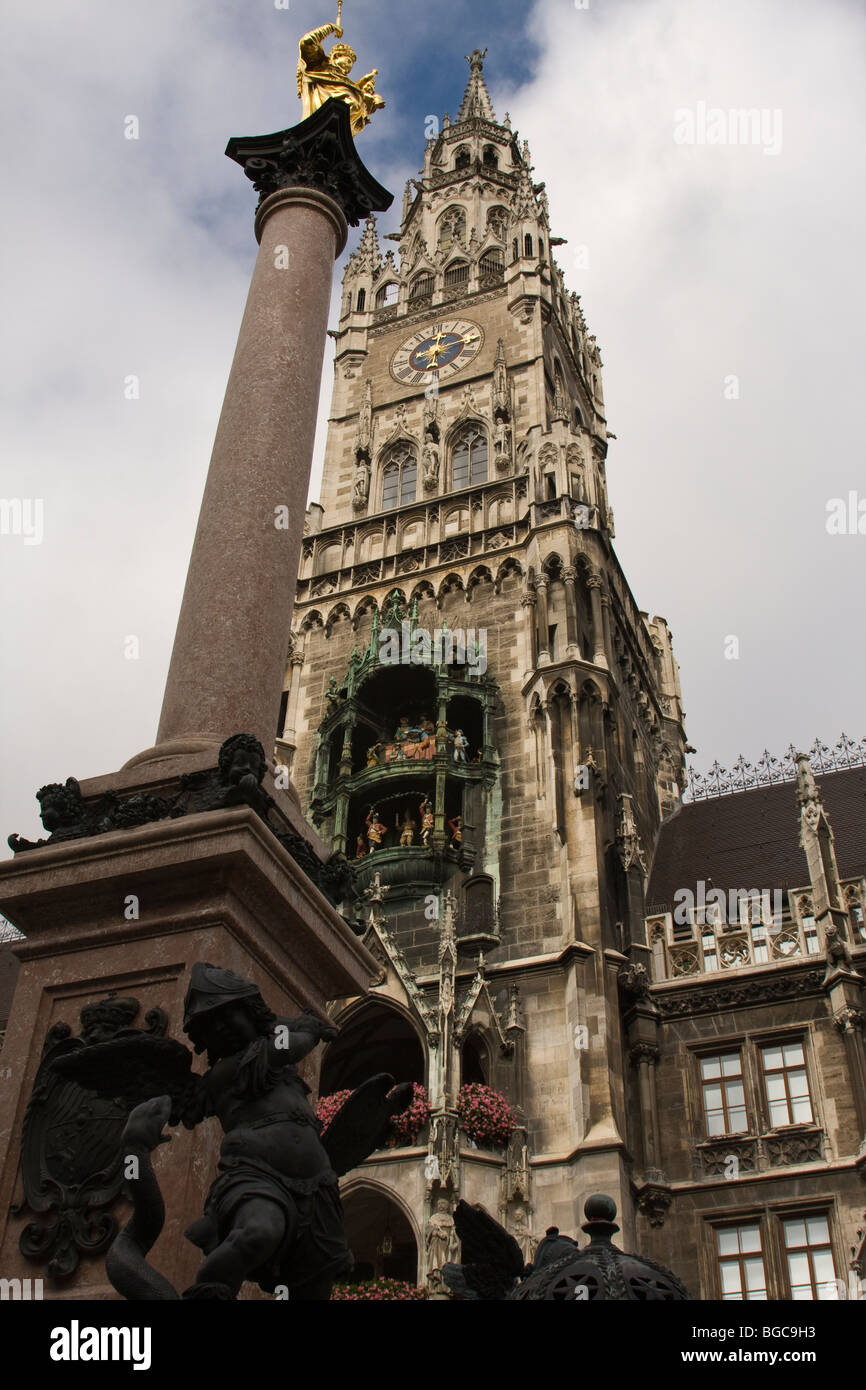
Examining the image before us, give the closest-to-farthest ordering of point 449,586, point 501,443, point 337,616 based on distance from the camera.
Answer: point 449,586, point 337,616, point 501,443

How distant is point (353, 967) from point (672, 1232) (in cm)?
1522

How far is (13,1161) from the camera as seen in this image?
6.78 metres

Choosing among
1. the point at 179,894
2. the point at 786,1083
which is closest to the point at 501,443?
the point at 786,1083

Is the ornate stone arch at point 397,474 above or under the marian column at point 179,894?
above

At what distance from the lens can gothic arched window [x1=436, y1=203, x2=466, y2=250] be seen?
148 feet

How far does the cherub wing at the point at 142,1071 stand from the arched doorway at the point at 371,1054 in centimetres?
1842

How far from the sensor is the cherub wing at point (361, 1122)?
244 inches

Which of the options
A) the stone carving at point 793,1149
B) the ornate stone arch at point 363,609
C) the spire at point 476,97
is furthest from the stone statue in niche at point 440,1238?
the spire at point 476,97

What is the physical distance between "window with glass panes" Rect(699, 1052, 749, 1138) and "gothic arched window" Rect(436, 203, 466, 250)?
30593 millimetres

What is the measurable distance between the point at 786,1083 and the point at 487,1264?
17.8 meters

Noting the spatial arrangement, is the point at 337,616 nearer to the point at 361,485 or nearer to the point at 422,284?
the point at 361,485

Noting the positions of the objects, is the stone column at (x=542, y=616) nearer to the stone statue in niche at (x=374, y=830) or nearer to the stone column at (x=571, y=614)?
the stone column at (x=571, y=614)

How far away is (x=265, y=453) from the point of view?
9.98 m
